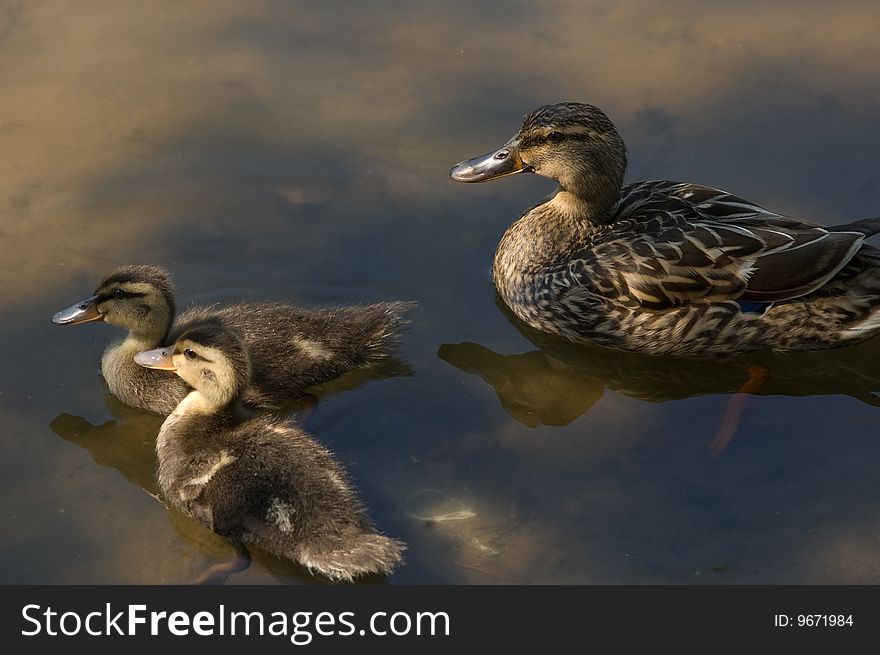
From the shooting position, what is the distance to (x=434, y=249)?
6.46 metres

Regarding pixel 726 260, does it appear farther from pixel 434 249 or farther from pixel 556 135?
pixel 434 249

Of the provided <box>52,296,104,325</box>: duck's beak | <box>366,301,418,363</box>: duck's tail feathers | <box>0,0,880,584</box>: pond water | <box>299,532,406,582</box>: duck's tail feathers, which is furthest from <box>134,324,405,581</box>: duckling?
<box>366,301,418,363</box>: duck's tail feathers

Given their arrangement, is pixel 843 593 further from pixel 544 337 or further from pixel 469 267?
pixel 469 267

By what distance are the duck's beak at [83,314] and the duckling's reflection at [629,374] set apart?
5.23 ft

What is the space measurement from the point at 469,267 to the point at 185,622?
2.54 meters

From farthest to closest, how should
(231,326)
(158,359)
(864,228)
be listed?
1. (864,228)
2. (231,326)
3. (158,359)

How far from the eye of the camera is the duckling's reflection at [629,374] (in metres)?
5.81

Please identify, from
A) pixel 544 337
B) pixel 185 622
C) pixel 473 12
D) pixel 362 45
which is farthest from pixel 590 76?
pixel 185 622

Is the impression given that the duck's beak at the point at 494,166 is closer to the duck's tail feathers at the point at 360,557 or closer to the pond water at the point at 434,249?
the pond water at the point at 434,249

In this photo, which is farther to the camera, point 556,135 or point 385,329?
point 556,135

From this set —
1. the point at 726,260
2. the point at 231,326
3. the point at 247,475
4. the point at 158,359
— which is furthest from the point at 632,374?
the point at 158,359

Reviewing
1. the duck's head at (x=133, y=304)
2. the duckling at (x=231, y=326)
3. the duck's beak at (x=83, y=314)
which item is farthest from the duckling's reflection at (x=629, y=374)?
the duck's beak at (x=83, y=314)

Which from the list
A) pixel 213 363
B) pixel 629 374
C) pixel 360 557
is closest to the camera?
pixel 360 557

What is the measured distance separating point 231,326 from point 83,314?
653 mm
